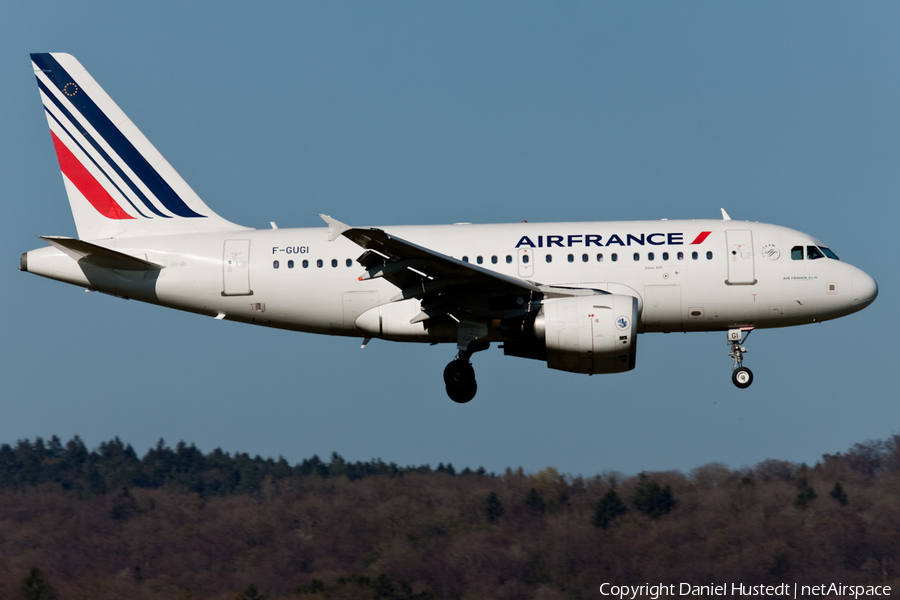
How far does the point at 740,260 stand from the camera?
25.6m

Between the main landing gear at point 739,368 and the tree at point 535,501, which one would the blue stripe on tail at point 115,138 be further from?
the tree at point 535,501

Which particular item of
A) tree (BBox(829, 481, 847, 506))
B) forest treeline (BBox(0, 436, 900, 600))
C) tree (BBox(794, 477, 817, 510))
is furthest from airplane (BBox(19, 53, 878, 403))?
tree (BBox(829, 481, 847, 506))

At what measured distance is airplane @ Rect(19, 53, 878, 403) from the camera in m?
24.6

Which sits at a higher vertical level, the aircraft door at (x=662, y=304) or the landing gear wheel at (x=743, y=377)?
the aircraft door at (x=662, y=304)

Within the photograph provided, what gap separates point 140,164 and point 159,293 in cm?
438

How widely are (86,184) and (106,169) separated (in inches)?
27.2

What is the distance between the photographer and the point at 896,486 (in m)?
55.5

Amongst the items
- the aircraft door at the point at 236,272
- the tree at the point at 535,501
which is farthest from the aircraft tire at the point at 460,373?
the tree at the point at 535,501

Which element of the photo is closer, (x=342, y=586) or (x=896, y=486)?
(x=342, y=586)

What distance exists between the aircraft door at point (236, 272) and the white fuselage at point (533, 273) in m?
0.03

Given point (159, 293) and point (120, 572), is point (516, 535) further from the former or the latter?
point (159, 293)

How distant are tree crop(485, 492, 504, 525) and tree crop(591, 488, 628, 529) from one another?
4546 millimetres

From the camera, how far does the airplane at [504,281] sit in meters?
24.6

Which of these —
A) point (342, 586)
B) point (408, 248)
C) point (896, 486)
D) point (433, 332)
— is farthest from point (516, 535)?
point (408, 248)
